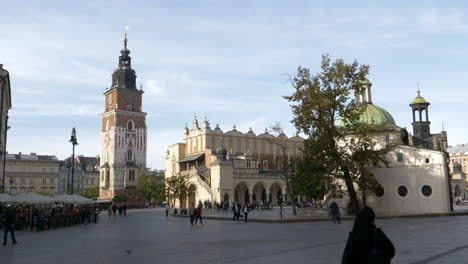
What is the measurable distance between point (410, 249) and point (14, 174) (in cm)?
9254

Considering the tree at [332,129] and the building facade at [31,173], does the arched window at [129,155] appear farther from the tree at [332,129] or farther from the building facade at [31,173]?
the tree at [332,129]

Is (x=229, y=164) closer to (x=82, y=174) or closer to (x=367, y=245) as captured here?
(x=367, y=245)

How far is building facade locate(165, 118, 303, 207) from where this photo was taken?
6712 cm

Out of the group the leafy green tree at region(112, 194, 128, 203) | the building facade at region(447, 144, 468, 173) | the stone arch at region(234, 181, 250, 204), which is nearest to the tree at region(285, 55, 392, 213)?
the stone arch at region(234, 181, 250, 204)

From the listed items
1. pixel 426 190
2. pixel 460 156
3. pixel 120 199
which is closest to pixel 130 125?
pixel 120 199

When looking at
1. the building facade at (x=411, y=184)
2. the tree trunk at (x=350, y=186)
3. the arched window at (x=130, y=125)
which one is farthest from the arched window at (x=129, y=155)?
the tree trunk at (x=350, y=186)

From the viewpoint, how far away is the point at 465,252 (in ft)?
39.9

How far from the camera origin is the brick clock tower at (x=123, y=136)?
308ft

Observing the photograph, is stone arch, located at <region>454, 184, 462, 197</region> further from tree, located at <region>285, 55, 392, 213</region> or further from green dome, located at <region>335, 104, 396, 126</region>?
tree, located at <region>285, 55, 392, 213</region>

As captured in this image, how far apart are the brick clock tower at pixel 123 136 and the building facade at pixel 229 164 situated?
28.2 feet

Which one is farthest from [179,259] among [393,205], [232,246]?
[393,205]

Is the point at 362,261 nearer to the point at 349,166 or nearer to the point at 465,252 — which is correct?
the point at 465,252

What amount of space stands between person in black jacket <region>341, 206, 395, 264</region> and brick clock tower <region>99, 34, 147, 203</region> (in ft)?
298

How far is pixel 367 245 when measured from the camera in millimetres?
5523
